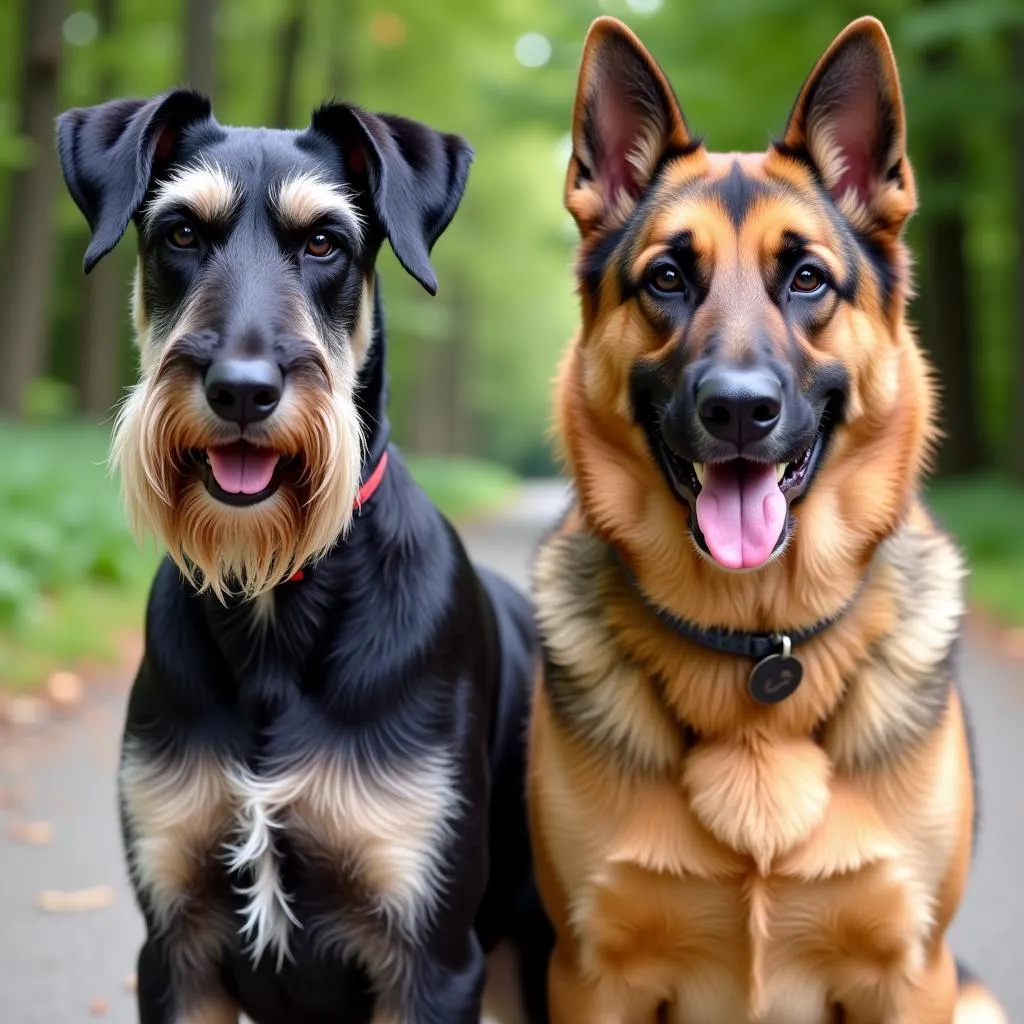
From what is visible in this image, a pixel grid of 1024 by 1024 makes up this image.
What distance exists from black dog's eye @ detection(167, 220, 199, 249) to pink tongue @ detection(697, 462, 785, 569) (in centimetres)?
126

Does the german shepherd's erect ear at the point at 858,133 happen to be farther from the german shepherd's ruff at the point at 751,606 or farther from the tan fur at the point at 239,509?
the tan fur at the point at 239,509

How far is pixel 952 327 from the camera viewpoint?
15.0 m

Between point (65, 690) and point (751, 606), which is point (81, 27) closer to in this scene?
point (65, 690)

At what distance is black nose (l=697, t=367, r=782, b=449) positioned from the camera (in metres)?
2.77

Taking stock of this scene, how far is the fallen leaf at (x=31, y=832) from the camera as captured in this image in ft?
17.4

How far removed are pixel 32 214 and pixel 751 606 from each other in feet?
41.0

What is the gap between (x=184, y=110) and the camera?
3154 mm

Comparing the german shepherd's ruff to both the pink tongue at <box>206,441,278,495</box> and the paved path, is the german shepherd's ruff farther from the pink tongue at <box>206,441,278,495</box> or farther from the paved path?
the paved path

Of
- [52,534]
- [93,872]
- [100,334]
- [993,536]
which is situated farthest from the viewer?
[100,334]

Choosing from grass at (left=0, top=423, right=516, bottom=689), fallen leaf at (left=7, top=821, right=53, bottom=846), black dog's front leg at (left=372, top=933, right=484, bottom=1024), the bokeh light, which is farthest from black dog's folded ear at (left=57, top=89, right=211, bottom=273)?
the bokeh light

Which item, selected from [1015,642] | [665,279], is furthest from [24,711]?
[1015,642]

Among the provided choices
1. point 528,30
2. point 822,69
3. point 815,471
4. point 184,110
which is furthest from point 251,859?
point 528,30

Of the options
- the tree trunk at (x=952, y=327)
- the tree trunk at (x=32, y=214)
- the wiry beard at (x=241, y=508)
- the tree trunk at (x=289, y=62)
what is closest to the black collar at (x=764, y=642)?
the wiry beard at (x=241, y=508)

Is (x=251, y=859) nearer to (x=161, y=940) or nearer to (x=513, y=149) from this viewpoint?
(x=161, y=940)
